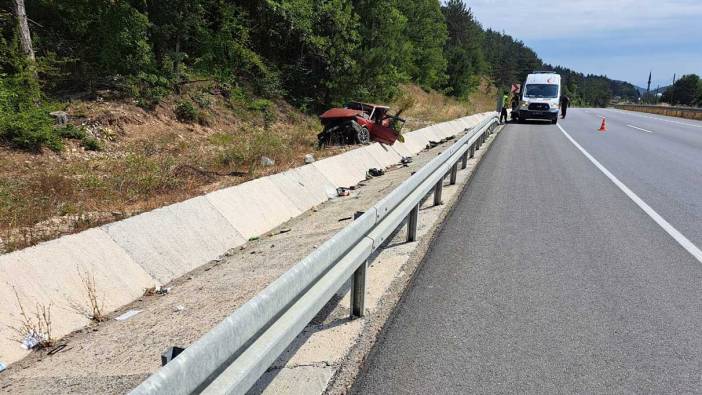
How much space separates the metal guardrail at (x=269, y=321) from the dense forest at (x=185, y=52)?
30.2ft

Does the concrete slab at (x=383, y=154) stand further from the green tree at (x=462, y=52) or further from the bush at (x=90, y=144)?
the green tree at (x=462, y=52)

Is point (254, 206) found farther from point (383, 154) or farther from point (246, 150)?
point (383, 154)

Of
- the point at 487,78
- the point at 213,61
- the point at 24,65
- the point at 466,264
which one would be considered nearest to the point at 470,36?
the point at 487,78

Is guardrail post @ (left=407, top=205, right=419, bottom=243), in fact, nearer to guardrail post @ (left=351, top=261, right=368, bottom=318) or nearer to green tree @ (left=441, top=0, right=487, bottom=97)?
guardrail post @ (left=351, top=261, right=368, bottom=318)

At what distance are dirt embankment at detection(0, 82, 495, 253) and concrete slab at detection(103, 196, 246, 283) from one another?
2.56ft

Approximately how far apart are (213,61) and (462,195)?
14688mm

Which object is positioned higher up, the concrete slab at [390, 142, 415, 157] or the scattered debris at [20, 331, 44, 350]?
the concrete slab at [390, 142, 415, 157]

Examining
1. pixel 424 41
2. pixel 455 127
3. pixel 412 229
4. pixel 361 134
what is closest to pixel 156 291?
pixel 412 229

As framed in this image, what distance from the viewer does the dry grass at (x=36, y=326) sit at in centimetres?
387

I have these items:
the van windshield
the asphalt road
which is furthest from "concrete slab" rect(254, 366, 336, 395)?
the van windshield

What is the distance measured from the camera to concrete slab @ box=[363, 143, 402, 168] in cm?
1319

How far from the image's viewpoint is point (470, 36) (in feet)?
249

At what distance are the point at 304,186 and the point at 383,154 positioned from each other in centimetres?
510

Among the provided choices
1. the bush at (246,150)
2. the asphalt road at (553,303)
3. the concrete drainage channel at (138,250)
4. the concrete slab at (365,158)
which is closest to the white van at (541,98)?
the concrete slab at (365,158)
